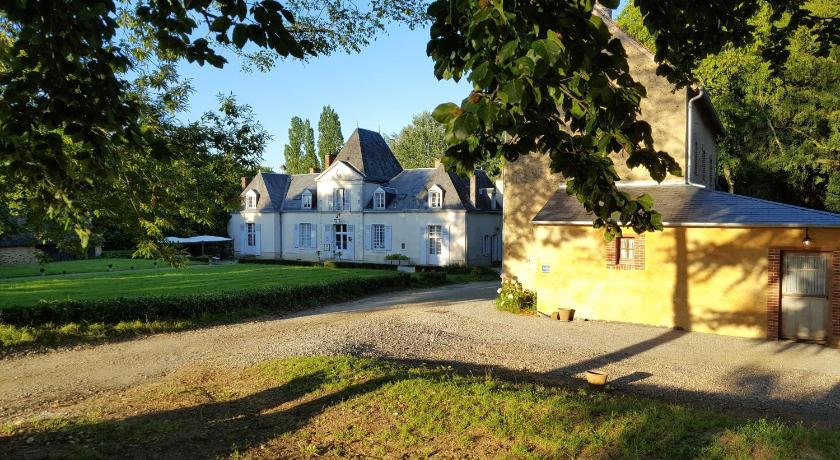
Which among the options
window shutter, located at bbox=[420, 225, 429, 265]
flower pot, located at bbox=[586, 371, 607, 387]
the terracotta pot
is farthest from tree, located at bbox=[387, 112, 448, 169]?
flower pot, located at bbox=[586, 371, 607, 387]

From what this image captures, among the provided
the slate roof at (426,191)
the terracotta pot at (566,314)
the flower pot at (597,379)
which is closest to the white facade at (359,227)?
the slate roof at (426,191)

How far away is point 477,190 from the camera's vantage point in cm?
3272

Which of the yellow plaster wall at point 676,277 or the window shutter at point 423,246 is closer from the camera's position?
the yellow plaster wall at point 676,277

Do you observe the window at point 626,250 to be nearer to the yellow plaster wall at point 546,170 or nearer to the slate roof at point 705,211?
the slate roof at point 705,211

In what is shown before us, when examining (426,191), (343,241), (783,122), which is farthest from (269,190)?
(783,122)

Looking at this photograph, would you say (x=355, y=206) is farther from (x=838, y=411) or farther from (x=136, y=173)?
(x=838, y=411)

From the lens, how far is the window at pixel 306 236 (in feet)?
121

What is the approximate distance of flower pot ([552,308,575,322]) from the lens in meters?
15.6

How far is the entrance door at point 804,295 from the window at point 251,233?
33778 mm

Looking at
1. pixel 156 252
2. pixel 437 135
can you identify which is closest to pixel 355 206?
pixel 156 252

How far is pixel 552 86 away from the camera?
355cm

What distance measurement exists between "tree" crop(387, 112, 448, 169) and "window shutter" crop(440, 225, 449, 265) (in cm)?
2837

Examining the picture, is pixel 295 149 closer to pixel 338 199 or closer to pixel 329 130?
pixel 329 130

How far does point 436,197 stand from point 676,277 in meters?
19.0
